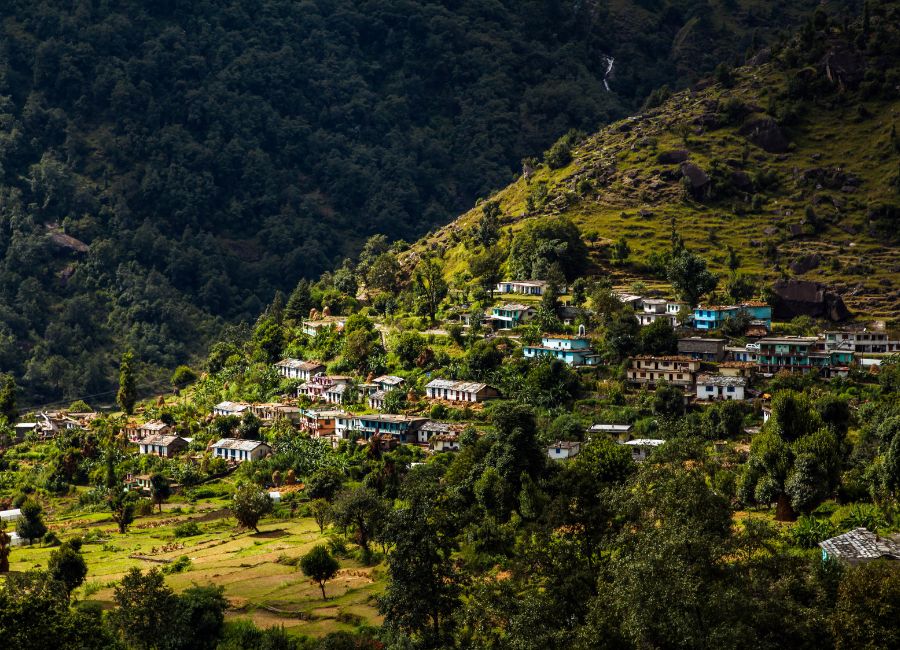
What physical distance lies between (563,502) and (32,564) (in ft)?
110

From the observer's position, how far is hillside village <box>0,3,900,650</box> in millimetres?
39438

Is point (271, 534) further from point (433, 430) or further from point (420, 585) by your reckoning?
point (420, 585)

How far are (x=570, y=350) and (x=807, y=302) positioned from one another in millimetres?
25248

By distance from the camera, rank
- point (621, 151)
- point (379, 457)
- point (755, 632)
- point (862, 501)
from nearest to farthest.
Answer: point (755, 632), point (862, 501), point (379, 457), point (621, 151)

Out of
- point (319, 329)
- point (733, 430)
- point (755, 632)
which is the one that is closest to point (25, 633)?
point (755, 632)

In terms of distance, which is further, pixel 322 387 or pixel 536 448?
pixel 322 387

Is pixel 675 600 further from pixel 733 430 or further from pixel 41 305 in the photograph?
pixel 41 305

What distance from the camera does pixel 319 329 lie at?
4464 inches

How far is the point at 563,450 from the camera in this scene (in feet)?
233

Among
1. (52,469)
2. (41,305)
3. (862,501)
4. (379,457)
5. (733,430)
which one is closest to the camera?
(862,501)

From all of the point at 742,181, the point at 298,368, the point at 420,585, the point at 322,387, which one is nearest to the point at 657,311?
the point at 322,387

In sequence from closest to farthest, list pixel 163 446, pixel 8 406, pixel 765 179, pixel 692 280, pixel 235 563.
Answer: pixel 235 563
pixel 163 446
pixel 692 280
pixel 8 406
pixel 765 179

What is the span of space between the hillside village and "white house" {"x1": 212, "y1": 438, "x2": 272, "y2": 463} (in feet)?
0.88

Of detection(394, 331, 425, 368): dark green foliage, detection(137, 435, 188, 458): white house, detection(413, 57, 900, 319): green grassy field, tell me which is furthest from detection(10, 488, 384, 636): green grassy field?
detection(413, 57, 900, 319): green grassy field
